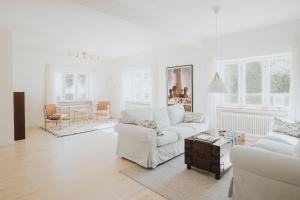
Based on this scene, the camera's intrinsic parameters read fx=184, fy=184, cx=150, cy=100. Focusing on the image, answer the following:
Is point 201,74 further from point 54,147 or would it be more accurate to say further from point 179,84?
point 54,147

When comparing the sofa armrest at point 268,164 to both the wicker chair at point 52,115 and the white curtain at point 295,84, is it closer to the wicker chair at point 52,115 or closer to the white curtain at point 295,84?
the white curtain at point 295,84

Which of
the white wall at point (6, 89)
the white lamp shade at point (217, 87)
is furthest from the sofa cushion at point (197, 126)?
the white wall at point (6, 89)

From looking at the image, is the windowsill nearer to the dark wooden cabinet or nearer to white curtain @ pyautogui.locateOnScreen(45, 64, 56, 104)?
the dark wooden cabinet

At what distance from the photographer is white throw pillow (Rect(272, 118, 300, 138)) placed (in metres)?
3.13

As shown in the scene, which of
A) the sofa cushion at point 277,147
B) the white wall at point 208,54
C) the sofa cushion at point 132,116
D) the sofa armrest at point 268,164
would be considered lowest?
the sofa cushion at point 277,147

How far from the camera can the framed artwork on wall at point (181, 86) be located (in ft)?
17.8

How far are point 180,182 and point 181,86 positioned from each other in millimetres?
3474

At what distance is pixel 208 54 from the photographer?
499 cm

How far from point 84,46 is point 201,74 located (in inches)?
147

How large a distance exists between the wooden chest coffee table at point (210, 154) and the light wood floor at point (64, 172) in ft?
3.02

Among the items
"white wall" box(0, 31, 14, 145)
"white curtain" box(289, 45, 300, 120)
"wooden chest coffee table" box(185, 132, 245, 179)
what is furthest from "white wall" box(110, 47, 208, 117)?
"white wall" box(0, 31, 14, 145)

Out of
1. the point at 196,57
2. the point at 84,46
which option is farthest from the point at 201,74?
the point at 84,46

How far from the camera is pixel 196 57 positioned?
5305mm

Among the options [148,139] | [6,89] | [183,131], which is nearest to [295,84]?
[183,131]
